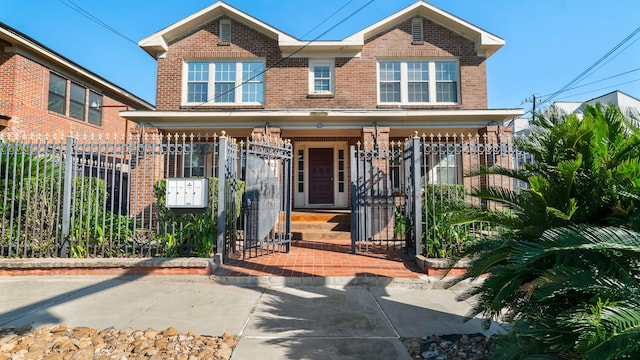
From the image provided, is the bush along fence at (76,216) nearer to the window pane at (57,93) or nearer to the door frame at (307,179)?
the door frame at (307,179)

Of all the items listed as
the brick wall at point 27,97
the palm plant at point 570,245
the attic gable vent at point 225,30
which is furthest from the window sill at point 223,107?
the palm plant at point 570,245

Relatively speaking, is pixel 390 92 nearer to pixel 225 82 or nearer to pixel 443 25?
pixel 443 25

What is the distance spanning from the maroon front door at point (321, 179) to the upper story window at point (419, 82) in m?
3.11

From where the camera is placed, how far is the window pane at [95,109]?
16000 mm

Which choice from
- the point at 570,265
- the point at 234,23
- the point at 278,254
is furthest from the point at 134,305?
the point at 234,23

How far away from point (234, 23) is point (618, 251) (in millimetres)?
13045

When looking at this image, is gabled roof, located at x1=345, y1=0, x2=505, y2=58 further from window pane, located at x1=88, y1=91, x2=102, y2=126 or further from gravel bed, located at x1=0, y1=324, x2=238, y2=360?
window pane, located at x1=88, y1=91, x2=102, y2=126

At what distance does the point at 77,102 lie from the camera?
15.1 meters

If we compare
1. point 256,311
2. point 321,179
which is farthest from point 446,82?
point 256,311

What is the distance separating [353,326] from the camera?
357cm

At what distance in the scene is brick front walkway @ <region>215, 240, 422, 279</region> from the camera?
546 centimetres

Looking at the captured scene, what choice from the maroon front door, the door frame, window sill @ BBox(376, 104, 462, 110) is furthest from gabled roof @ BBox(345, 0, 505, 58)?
the maroon front door

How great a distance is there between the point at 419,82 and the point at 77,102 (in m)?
14.9

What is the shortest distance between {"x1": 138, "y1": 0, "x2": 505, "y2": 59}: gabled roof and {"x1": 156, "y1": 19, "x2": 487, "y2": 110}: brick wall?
21cm
